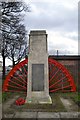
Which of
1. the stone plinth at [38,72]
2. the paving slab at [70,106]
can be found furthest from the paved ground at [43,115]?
the stone plinth at [38,72]

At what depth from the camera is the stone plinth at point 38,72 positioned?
36.0 ft

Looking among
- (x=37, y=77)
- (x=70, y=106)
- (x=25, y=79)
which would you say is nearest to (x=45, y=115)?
(x=70, y=106)

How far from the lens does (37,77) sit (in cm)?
1105

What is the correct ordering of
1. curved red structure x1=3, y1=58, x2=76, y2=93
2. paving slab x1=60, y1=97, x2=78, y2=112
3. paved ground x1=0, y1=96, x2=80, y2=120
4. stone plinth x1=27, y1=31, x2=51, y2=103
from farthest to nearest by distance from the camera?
curved red structure x1=3, y1=58, x2=76, y2=93 → stone plinth x1=27, y1=31, x2=51, y2=103 → paving slab x1=60, y1=97, x2=78, y2=112 → paved ground x1=0, y1=96, x2=80, y2=120

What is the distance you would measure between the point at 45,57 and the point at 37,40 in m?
0.90

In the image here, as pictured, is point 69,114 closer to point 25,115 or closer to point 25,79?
point 25,115

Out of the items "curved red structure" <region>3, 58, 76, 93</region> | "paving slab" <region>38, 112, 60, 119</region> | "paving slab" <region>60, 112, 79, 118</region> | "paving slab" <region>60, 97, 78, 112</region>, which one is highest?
"curved red structure" <region>3, 58, 76, 93</region>

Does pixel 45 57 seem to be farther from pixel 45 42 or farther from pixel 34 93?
pixel 34 93

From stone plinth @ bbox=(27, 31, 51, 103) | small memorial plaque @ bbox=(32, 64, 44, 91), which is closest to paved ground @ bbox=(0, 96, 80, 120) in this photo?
stone plinth @ bbox=(27, 31, 51, 103)

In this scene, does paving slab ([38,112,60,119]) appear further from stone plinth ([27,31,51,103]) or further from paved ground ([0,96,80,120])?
stone plinth ([27,31,51,103])

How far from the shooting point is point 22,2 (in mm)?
21391

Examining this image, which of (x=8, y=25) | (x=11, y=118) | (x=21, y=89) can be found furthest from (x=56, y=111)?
(x=8, y=25)

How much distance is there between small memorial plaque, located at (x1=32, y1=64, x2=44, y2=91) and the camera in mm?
10992

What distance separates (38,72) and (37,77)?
9.4 inches
